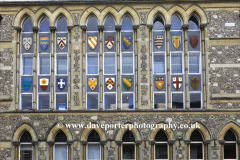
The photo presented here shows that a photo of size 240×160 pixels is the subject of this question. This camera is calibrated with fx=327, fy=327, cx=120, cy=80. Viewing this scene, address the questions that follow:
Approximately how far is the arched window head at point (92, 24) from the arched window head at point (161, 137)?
680 centimetres

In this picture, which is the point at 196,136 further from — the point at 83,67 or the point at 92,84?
the point at 83,67

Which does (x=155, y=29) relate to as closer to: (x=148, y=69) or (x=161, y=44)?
(x=161, y=44)

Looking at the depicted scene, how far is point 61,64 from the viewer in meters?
18.4

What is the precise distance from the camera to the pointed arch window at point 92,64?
1805 cm

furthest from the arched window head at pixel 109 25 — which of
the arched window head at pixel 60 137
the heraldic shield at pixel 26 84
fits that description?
the arched window head at pixel 60 137

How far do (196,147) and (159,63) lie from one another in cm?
499

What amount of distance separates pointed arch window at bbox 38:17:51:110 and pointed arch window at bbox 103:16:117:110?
317 centimetres

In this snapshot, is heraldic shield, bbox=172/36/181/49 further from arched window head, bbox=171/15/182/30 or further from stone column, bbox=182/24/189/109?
arched window head, bbox=171/15/182/30

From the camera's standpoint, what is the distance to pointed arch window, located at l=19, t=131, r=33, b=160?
58.1ft

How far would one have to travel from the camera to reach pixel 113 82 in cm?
1806

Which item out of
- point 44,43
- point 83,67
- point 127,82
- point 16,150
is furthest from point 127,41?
point 16,150

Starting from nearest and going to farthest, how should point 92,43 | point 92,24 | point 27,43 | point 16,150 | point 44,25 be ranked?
point 16,150, point 92,43, point 27,43, point 92,24, point 44,25

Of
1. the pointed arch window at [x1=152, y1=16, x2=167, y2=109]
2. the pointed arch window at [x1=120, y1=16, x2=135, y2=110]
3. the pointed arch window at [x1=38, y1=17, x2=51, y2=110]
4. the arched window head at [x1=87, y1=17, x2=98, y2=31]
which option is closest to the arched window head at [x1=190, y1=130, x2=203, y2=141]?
the pointed arch window at [x1=152, y1=16, x2=167, y2=109]

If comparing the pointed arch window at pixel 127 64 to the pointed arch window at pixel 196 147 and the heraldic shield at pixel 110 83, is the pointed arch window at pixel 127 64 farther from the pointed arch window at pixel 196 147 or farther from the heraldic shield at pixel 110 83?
the pointed arch window at pixel 196 147
